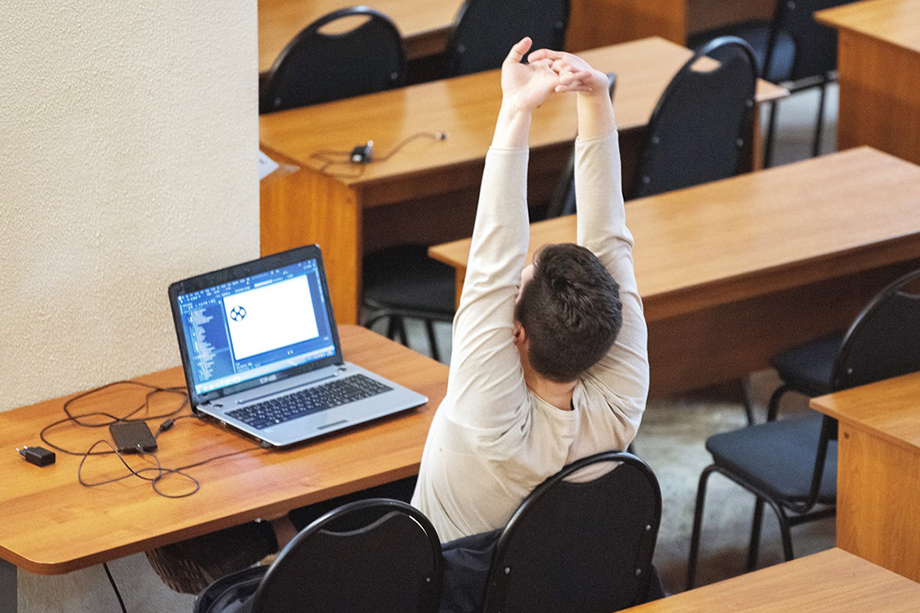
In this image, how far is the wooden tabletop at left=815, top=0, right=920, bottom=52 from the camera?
4.89 m

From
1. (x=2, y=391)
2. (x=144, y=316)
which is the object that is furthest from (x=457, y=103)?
(x=2, y=391)

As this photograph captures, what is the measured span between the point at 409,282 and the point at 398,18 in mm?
1513

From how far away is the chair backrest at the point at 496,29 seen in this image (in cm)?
485

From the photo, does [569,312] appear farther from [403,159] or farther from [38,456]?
[403,159]

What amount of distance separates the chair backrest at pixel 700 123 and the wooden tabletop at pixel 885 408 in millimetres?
1410

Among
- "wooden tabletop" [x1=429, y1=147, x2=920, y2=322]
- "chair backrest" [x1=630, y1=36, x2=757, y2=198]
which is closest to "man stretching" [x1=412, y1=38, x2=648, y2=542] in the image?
"wooden tabletop" [x1=429, y1=147, x2=920, y2=322]

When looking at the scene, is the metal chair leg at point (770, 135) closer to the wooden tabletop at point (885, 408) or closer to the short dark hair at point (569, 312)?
the wooden tabletop at point (885, 408)

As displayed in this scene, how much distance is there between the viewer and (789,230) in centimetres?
369

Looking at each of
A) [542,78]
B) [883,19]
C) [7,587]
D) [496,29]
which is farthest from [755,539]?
[883,19]

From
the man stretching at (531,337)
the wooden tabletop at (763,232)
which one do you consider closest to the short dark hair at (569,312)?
the man stretching at (531,337)

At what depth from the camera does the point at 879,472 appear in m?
2.90

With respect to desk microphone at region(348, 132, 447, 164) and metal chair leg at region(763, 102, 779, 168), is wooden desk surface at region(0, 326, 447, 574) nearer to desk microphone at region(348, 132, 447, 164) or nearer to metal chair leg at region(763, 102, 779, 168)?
desk microphone at region(348, 132, 447, 164)

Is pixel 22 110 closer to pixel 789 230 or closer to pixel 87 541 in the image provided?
pixel 87 541

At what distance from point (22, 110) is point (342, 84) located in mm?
1957
